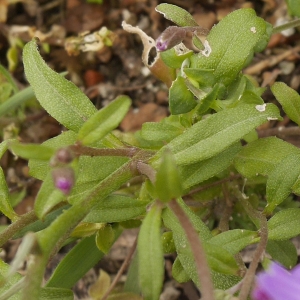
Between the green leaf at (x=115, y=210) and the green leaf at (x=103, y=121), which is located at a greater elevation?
the green leaf at (x=103, y=121)

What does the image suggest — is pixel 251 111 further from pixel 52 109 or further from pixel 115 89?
pixel 115 89

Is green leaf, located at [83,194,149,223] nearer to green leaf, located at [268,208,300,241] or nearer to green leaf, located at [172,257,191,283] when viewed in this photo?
green leaf, located at [172,257,191,283]

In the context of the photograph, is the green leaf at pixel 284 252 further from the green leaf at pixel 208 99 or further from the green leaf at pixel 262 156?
the green leaf at pixel 208 99

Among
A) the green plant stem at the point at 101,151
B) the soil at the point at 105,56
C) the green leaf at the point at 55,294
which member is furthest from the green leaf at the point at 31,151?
the soil at the point at 105,56

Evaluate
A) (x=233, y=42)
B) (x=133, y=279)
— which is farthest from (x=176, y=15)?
(x=133, y=279)

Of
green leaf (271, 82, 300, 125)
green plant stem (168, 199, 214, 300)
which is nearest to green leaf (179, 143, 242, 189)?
green leaf (271, 82, 300, 125)

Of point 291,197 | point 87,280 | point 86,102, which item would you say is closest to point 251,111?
point 86,102
